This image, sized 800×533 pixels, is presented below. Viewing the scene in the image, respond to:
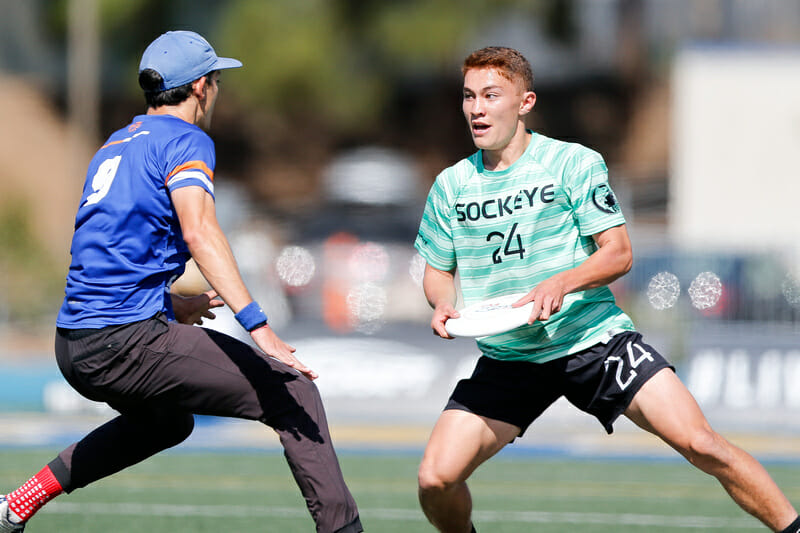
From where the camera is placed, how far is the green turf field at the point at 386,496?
24.3 ft

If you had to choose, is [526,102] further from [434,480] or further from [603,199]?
[434,480]

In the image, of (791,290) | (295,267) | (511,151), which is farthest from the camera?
(295,267)

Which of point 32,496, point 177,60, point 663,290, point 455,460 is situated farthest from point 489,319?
point 663,290

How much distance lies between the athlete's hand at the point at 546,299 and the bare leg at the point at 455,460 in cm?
64

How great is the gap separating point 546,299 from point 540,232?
0.49 m

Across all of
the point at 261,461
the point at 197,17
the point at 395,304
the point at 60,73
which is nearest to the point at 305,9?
the point at 197,17

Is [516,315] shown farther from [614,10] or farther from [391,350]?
[614,10]

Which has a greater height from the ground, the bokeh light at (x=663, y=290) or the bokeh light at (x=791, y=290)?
the bokeh light at (x=791, y=290)

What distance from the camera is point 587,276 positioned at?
5.19m

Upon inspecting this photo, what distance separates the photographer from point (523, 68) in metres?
5.58

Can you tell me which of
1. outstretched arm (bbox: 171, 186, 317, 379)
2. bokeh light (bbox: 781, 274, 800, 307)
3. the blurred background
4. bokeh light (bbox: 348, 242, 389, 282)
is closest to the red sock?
outstretched arm (bbox: 171, 186, 317, 379)

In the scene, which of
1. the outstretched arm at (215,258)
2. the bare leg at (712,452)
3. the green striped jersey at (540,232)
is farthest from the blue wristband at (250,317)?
the bare leg at (712,452)

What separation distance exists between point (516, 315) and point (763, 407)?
26.1 feet

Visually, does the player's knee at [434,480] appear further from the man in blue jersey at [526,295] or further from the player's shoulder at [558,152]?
the player's shoulder at [558,152]
